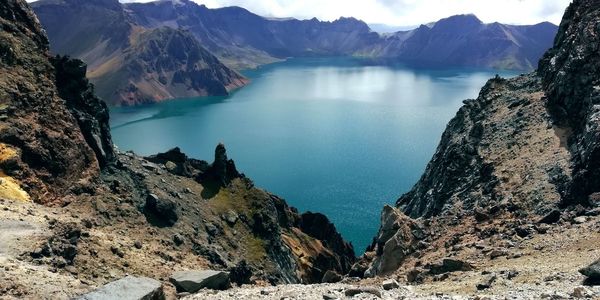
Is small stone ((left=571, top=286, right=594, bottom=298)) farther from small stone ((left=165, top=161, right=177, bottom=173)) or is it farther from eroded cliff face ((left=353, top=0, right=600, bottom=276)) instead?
small stone ((left=165, top=161, right=177, bottom=173))

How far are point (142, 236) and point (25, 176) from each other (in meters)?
12.5

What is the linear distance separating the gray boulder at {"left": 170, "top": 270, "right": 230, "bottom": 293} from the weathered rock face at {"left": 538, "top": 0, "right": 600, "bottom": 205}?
28.4 m

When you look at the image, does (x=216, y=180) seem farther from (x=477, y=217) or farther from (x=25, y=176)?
(x=477, y=217)

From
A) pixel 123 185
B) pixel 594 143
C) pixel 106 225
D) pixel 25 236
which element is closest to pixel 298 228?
pixel 123 185

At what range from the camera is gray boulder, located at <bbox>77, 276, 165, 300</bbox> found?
2400 centimetres

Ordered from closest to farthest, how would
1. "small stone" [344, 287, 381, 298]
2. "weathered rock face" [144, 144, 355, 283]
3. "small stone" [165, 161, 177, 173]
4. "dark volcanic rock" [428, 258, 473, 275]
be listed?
"small stone" [344, 287, 381, 298]
"dark volcanic rock" [428, 258, 473, 275]
"weathered rock face" [144, 144, 355, 283]
"small stone" [165, 161, 177, 173]

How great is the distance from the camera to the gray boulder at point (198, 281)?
32250mm

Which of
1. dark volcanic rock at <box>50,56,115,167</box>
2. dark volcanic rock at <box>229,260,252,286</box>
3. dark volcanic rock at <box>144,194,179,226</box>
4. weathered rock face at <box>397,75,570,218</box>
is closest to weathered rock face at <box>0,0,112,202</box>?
dark volcanic rock at <box>50,56,115,167</box>

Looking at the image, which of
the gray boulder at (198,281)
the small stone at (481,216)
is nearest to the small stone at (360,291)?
the gray boulder at (198,281)

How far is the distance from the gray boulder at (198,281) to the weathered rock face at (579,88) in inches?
1118

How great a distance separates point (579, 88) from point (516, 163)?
1194 centimetres

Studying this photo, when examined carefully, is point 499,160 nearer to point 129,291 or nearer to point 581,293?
point 581,293

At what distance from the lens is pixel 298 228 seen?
10906 centimetres

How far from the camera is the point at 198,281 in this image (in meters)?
32.6
